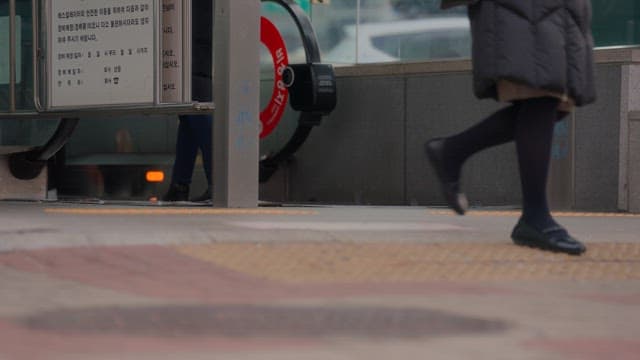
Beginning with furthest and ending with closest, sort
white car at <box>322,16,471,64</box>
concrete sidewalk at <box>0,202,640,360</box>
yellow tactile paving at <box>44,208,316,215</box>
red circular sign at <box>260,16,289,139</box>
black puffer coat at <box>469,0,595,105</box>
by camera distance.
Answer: white car at <box>322,16,471,64</box>
red circular sign at <box>260,16,289,139</box>
yellow tactile paving at <box>44,208,316,215</box>
black puffer coat at <box>469,0,595,105</box>
concrete sidewalk at <box>0,202,640,360</box>

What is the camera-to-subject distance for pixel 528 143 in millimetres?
5199

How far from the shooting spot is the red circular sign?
11498 mm

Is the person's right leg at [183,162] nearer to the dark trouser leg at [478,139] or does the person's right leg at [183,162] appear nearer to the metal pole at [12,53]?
the metal pole at [12,53]

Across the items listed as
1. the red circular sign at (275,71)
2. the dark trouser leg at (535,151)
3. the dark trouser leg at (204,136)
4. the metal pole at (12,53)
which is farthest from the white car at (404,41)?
the dark trouser leg at (535,151)

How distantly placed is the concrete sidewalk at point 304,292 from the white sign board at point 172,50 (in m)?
2.29

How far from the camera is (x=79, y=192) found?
41.9 ft

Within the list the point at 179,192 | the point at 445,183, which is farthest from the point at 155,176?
the point at 445,183

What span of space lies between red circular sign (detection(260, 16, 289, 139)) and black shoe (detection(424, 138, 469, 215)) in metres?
5.97

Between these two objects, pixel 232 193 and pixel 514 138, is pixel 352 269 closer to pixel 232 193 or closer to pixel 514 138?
pixel 514 138

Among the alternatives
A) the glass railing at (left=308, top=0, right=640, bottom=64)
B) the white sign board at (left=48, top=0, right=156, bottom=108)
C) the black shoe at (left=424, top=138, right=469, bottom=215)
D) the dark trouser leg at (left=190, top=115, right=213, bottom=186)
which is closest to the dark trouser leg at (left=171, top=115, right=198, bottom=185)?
the dark trouser leg at (left=190, top=115, right=213, bottom=186)

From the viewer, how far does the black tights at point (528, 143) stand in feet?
17.0

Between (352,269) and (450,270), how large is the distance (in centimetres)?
38

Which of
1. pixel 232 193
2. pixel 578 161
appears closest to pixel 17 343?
pixel 232 193

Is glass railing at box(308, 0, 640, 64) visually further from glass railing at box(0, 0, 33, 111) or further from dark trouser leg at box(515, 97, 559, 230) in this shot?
dark trouser leg at box(515, 97, 559, 230)
